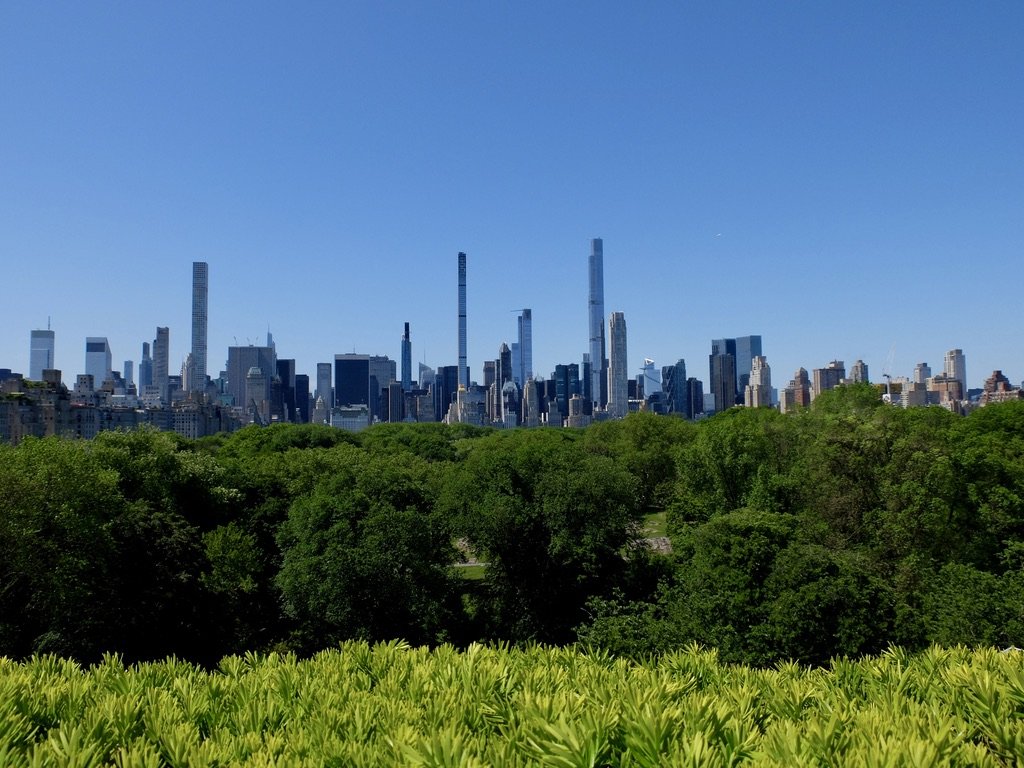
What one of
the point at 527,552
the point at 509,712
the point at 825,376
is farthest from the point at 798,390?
the point at 509,712

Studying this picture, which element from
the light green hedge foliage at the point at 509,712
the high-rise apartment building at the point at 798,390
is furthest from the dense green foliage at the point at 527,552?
the high-rise apartment building at the point at 798,390

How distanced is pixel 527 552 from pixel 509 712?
21426 millimetres

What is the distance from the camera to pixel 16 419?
8519 centimetres

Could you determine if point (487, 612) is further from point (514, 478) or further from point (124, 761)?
point (124, 761)

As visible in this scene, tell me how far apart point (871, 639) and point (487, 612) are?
1377 centimetres

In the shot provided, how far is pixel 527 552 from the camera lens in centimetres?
2706

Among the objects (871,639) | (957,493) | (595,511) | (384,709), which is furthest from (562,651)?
(957,493)

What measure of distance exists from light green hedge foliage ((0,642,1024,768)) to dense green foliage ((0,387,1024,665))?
955 centimetres

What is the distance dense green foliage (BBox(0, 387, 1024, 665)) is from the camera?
17312mm

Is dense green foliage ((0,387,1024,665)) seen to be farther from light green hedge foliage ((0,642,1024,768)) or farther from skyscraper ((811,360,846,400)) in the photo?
skyscraper ((811,360,846,400))

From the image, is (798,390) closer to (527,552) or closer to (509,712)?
(527,552)

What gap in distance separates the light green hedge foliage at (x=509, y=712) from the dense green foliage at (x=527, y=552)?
31.3 feet

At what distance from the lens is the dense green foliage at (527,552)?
56.8 feet

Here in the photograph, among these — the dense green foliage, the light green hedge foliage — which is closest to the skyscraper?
the dense green foliage
